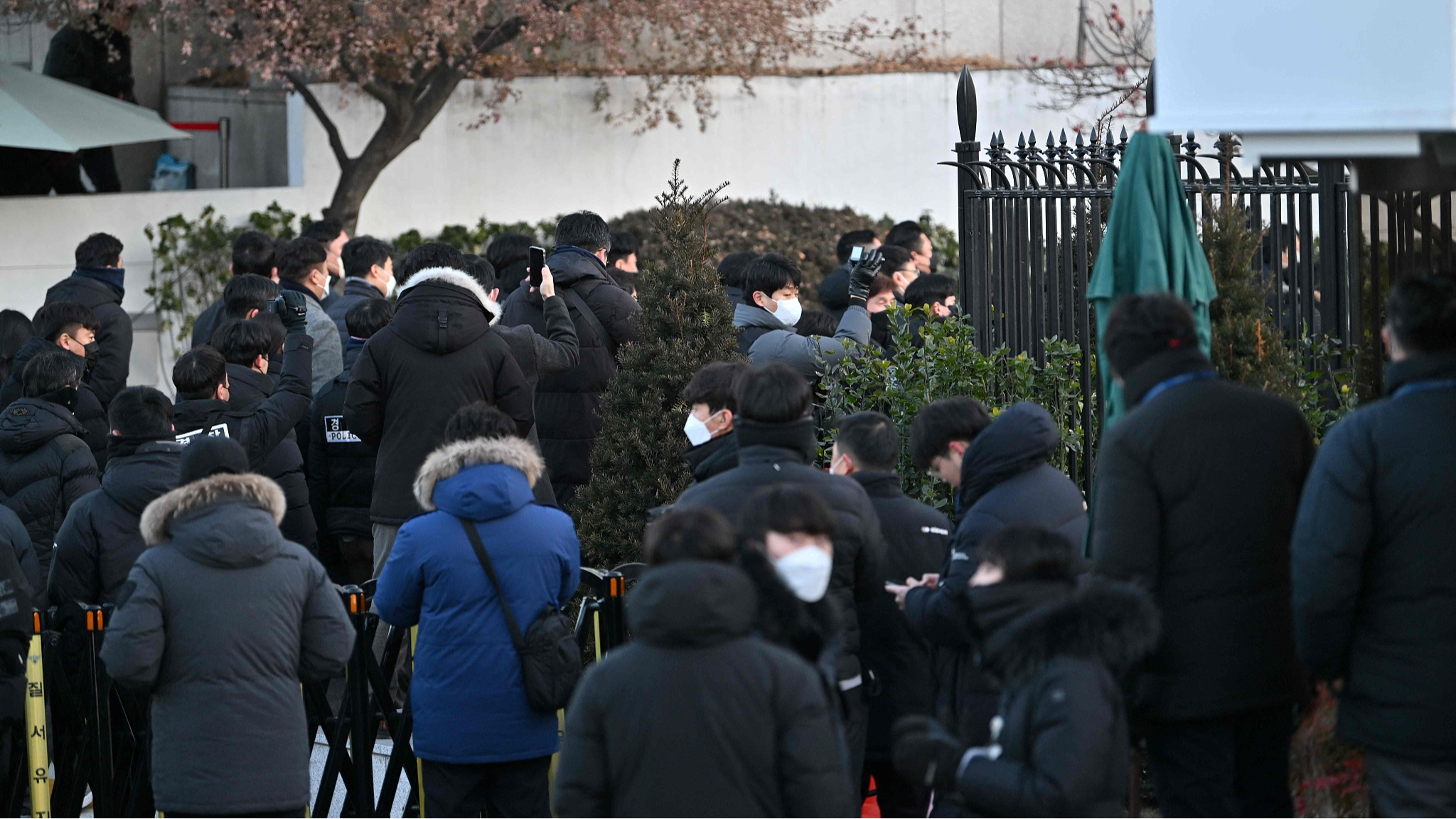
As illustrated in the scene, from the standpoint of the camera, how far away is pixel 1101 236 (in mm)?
7023

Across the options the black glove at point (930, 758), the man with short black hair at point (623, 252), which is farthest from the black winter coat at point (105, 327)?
the black glove at point (930, 758)

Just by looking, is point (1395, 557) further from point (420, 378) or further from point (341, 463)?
point (341, 463)

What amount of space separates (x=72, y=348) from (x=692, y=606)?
5569mm

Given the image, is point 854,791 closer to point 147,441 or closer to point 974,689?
point 974,689

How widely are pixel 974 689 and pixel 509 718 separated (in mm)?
1523

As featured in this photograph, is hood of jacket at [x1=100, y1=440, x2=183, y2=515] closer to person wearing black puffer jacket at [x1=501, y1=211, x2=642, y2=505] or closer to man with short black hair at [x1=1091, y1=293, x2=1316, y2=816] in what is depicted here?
person wearing black puffer jacket at [x1=501, y1=211, x2=642, y2=505]

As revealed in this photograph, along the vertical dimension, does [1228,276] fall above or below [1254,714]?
above

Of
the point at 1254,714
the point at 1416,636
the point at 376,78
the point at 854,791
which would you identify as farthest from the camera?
the point at 376,78

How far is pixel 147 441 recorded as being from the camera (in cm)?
593

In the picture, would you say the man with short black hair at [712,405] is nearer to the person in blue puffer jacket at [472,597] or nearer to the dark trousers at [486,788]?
the person in blue puffer jacket at [472,597]

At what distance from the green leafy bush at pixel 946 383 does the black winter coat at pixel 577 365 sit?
50.7 inches

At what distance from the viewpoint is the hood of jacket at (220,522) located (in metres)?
4.64

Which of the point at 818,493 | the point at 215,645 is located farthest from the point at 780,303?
the point at 215,645

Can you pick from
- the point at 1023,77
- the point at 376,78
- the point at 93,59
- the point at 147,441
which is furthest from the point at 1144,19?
the point at 147,441
